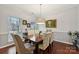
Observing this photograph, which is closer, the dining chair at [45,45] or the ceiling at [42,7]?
the ceiling at [42,7]

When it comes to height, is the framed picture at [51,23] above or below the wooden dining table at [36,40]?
above

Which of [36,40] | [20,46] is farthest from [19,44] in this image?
[36,40]

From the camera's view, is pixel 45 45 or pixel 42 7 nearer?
pixel 42 7

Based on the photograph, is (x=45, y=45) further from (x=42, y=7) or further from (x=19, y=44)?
(x=42, y=7)

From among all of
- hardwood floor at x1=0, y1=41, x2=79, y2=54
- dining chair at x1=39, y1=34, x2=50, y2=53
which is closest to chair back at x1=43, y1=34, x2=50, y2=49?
dining chair at x1=39, y1=34, x2=50, y2=53

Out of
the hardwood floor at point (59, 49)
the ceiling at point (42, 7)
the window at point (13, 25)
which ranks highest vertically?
the ceiling at point (42, 7)

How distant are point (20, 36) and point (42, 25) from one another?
1.34ft

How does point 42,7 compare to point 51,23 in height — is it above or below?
above

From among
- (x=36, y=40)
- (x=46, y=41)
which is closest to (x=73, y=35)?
(x=46, y=41)

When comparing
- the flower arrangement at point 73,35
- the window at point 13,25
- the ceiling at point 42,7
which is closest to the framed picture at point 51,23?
the ceiling at point 42,7

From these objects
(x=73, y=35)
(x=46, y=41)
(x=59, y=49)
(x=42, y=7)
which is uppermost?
(x=42, y=7)

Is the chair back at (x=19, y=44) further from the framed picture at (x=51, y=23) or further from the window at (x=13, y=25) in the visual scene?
the framed picture at (x=51, y=23)

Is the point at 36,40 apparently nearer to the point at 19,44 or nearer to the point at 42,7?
the point at 19,44
